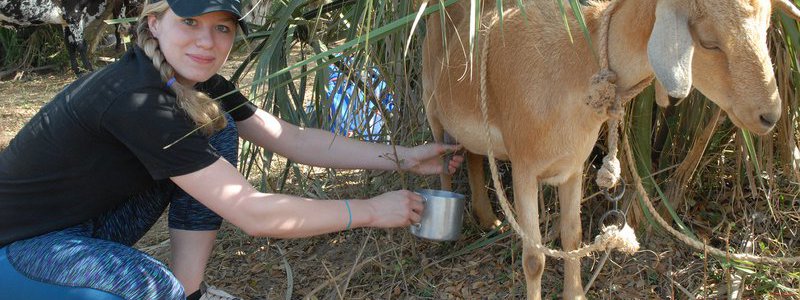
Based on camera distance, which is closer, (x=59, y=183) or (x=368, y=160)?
(x=59, y=183)

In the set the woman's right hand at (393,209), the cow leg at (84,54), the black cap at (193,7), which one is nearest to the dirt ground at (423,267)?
the woman's right hand at (393,209)

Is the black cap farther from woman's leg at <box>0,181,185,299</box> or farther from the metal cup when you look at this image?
the metal cup

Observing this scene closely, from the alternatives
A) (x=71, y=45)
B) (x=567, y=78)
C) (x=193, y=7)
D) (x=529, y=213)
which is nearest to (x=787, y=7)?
(x=567, y=78)

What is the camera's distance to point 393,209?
9.15 ft

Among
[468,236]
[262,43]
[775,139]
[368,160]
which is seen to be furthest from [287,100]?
[775,139]

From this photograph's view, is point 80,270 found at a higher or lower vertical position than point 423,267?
higher

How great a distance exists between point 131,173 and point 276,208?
514 millimetres

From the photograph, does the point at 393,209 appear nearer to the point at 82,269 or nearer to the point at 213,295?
the point at 213,295

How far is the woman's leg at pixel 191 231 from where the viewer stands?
316 cm

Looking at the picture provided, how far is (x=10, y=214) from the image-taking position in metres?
2.70

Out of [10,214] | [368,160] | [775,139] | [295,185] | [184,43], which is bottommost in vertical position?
[295,185]

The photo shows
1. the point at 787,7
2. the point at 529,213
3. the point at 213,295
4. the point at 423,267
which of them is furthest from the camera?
the point at 423,267

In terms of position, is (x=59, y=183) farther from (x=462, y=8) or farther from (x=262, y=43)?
(x=462, y=8)

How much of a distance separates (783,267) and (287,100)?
2.15 m
